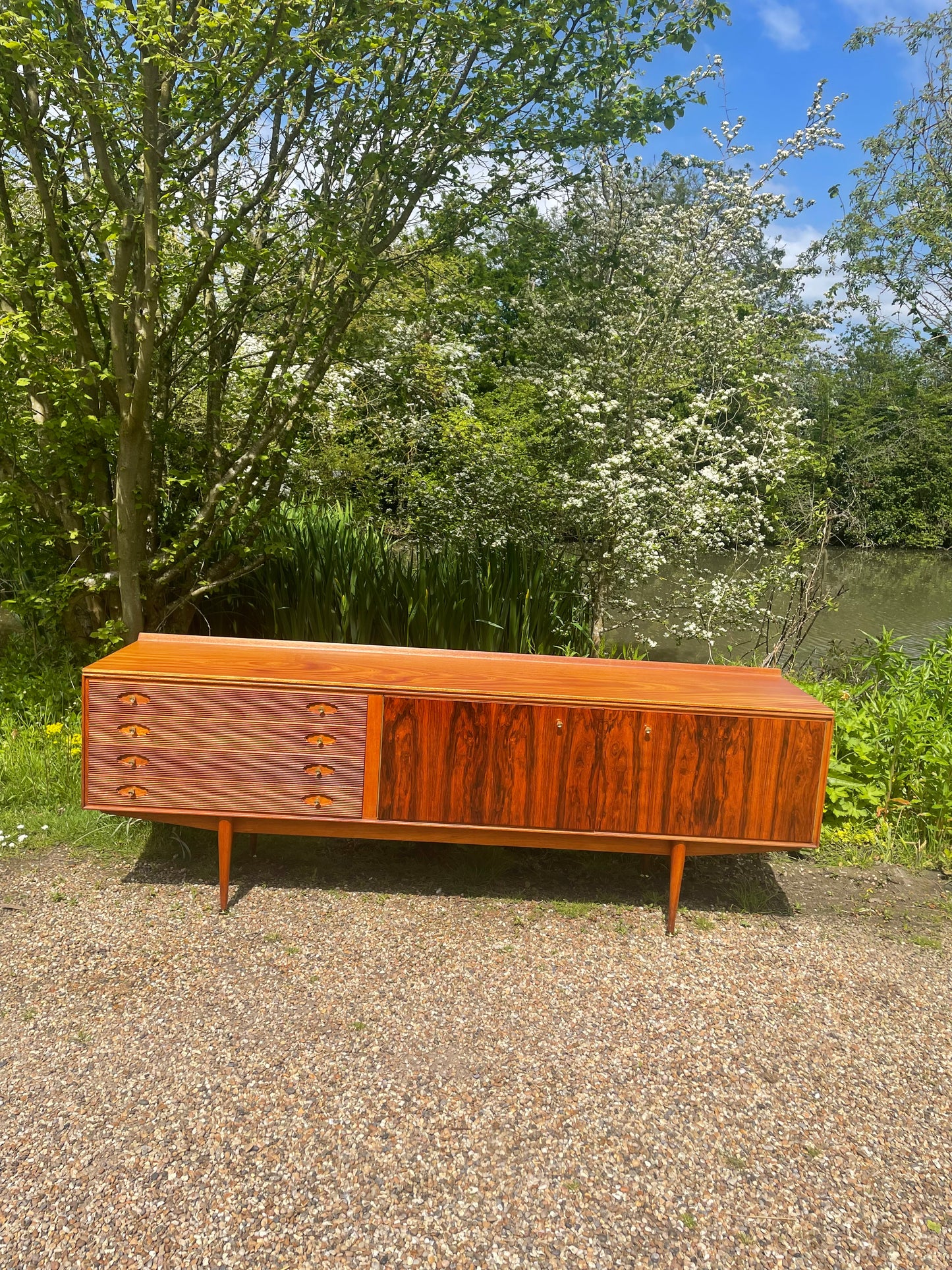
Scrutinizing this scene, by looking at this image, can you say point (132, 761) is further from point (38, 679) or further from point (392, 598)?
point (392, 598)

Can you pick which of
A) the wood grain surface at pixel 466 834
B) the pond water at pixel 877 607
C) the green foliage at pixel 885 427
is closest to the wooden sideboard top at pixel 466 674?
the wood grain surface at pixel 466 834

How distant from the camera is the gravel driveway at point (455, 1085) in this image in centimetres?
194

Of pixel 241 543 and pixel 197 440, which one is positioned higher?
pixel 197 440

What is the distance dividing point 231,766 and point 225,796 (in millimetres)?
115

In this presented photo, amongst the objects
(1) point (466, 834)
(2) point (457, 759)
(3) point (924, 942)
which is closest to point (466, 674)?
(2) point (457, 759)

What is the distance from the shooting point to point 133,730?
3170mm

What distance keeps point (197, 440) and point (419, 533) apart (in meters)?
1.88

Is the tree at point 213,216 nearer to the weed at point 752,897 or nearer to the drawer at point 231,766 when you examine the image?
the drawer at point 231,766

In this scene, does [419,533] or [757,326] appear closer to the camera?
[419,533]

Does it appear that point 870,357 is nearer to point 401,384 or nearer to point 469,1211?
point 401,384

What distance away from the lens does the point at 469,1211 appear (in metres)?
1.98

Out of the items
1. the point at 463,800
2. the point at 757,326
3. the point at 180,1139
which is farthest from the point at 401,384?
the point at 180,1139

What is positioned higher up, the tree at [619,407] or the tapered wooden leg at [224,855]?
the tree at [619,407]

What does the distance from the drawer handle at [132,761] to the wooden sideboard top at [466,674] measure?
11.7 inches
